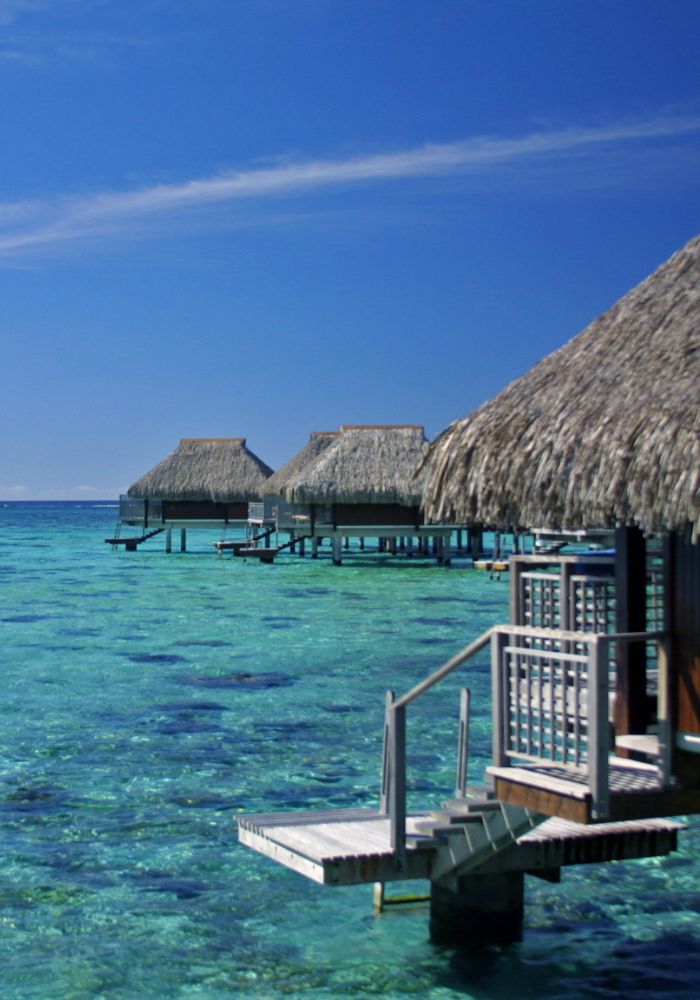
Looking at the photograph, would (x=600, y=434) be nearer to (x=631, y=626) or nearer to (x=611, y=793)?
(x=631, y=626)

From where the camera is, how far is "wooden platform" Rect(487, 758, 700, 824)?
20.5ft

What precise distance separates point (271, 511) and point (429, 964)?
129 feet

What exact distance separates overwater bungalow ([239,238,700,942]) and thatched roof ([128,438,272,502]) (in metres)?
42.3

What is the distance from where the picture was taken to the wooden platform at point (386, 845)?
23.3 ft

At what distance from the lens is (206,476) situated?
1996 inches

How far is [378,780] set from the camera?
12117mm

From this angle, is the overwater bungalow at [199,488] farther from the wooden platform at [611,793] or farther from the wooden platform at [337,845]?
the wooden platform at [611,793]

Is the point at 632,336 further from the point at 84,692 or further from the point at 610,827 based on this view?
the point at 84,692

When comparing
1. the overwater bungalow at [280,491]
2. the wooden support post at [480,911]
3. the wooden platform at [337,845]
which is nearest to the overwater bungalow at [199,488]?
the overwater bungalow at [280,491]

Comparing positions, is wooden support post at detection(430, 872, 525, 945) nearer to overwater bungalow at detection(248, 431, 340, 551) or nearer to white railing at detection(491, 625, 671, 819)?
white railing at detection(491, 625, 671, 819)

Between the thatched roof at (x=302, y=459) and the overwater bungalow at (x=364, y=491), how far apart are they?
2.45 meters

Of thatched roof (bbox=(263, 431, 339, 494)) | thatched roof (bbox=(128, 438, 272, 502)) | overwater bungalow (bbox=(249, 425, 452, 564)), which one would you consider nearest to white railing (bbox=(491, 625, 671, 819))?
overwater bungalow (bbox=(249, 425, 452, 564))

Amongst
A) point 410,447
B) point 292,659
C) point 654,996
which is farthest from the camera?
point 410,447

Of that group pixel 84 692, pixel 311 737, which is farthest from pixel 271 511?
pixel 311 737
